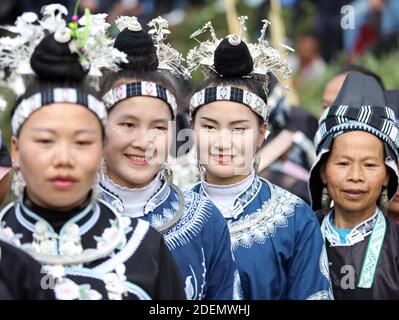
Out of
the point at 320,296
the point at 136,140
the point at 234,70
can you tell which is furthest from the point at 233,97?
the point at 320,296

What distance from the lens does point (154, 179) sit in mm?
5051

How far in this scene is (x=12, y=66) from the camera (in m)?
4.30

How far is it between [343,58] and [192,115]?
6423 mm

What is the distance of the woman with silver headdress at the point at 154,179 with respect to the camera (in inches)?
191

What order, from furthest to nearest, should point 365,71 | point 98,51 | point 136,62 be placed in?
point 365,71
point 136,62
point 98,51

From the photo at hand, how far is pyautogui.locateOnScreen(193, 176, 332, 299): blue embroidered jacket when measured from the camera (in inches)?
202

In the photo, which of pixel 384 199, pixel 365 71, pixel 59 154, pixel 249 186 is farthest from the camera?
pixel 365 71

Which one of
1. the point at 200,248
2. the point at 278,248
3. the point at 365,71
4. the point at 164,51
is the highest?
the point at 365,71

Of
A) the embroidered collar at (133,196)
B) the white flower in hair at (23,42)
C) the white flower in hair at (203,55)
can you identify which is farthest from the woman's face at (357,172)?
the white flower in hair at (23,42)

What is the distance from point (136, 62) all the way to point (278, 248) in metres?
1.02

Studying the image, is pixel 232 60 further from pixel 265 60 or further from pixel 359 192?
pixel 359 192

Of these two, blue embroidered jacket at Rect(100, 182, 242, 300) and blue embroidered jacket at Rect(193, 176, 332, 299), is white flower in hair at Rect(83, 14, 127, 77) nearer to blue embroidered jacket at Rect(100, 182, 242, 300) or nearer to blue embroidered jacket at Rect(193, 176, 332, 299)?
blue embroidered jacket at Rect(100, 182, 242, 300)
